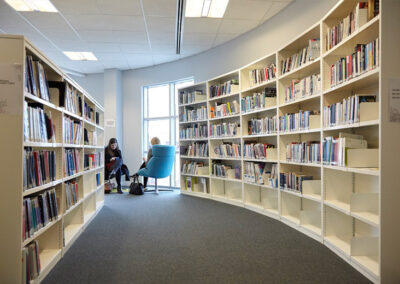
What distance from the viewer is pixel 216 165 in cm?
536

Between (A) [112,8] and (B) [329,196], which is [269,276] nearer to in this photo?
(B) [329,196]

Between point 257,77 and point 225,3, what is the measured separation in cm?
120

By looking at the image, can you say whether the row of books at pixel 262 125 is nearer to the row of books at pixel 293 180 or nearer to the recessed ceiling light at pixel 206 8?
the row of books at pixel 293 180

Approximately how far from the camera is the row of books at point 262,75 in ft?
13.3

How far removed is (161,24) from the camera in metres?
4.83

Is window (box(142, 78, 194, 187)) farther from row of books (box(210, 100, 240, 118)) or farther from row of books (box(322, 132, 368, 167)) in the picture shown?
row of books (box(322, 132, 368, 167))

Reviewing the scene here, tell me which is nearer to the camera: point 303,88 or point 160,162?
point 303,88

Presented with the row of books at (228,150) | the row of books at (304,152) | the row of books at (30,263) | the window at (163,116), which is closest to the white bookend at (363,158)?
the row of books at (304,152)

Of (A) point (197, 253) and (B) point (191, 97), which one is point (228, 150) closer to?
(B) point (191, 97)

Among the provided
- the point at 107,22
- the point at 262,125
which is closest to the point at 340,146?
the point at 262,125

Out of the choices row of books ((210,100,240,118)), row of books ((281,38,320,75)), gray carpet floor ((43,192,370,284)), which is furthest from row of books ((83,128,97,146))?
row of books ((281,38,320,75))

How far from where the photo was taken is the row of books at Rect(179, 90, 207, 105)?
5.88 meters

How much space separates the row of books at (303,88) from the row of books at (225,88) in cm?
135

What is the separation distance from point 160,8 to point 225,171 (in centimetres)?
294
